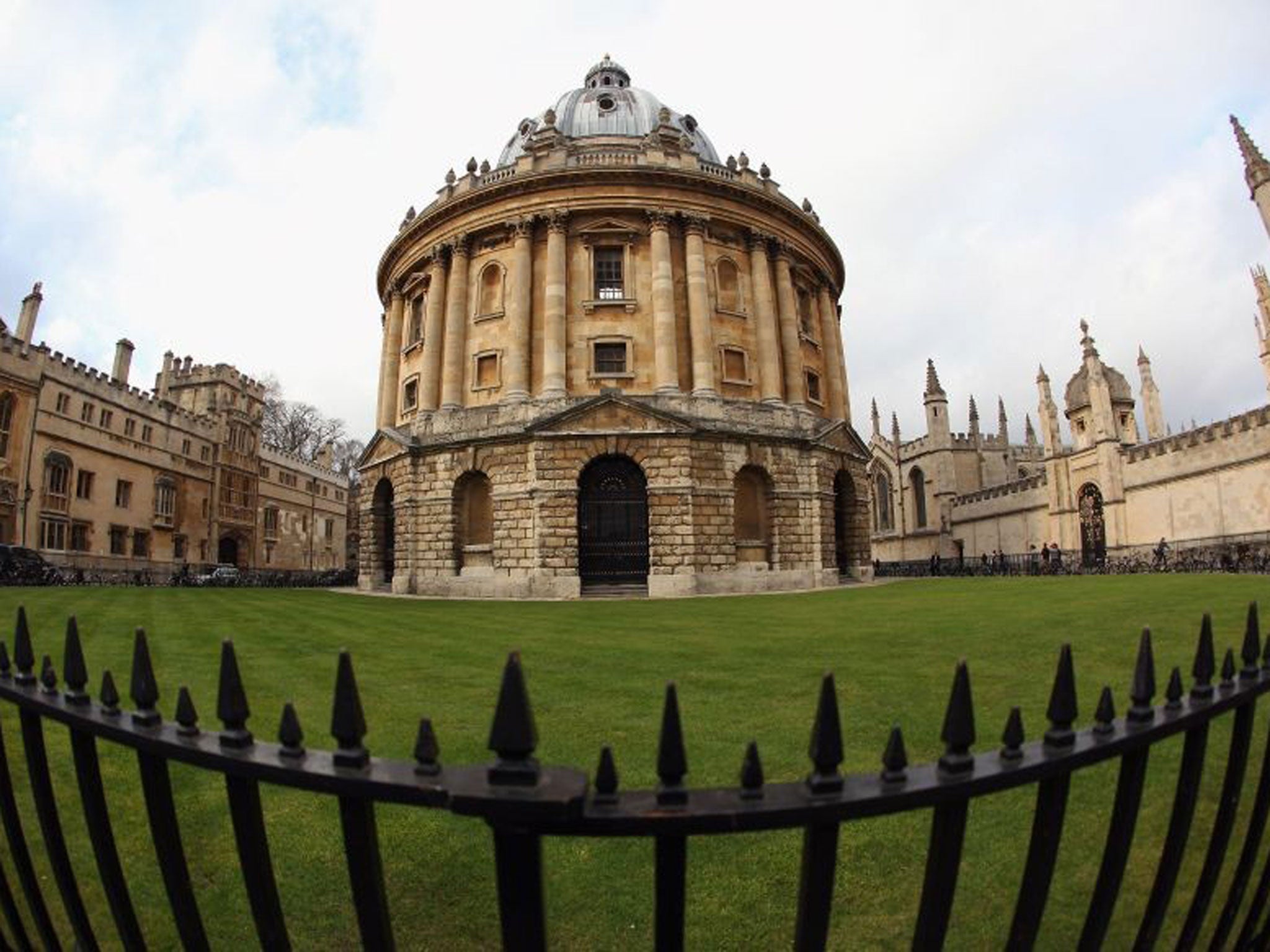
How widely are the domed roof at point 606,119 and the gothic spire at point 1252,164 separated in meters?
24.8

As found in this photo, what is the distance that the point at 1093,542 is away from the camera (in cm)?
3822

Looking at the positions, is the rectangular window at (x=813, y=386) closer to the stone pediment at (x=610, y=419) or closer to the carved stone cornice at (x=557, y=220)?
the stone pediment at (x=610, y=419)

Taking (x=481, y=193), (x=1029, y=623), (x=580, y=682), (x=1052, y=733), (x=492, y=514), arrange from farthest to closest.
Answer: (x=481, y=193) < (x=492, y=514) < (x=1029, y=623) < (x=580, y=682) < (x=1052, y=733)

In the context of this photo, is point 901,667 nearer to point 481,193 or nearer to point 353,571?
point 481,193

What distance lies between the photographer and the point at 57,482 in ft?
117

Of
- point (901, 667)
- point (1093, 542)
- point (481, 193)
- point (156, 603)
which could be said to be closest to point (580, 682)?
point (901, 667)

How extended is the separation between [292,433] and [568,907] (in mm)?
67709

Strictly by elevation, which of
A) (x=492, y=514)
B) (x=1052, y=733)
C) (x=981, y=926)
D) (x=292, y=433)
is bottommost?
(x=981, y=926)

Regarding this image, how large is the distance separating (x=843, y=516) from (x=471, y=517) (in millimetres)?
15307

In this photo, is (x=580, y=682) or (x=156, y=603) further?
(x=156, y=603)

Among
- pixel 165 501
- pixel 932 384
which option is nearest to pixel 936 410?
pixel 932 384

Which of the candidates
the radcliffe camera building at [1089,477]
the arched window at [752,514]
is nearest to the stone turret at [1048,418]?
the radcliffe camera building at [1089,477]

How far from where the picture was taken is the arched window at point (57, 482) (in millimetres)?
34844

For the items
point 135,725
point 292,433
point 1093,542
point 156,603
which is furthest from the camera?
point 292,433
